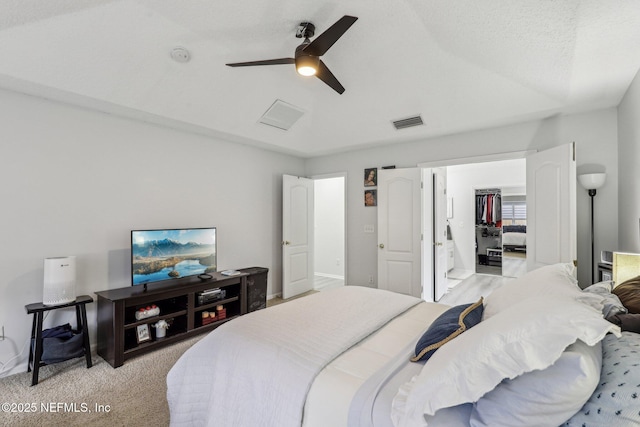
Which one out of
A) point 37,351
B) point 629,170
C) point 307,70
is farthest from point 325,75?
point 37,351

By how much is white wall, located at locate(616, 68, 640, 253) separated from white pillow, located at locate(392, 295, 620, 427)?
2.23 metres

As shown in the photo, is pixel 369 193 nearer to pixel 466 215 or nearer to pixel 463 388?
pixel 466 215

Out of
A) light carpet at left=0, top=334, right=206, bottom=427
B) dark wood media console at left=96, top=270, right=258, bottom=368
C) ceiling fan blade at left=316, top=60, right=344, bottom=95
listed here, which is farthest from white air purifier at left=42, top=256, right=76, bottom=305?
ceiling fan blade at left=316, top=60, right=344, bottom=95

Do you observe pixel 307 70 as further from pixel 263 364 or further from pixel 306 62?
pixel 263 364

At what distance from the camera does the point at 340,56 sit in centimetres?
297

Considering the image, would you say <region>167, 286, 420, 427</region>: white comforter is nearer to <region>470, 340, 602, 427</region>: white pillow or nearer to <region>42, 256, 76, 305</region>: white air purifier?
<region>470, 340, 602, 427</region>: white pillow

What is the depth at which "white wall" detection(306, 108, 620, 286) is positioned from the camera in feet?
10.2

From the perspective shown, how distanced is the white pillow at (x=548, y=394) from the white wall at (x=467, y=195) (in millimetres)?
6402

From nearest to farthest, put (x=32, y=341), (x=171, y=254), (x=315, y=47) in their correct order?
1. (x=315, y=47)
2. (x=32, y=341)
3. (x=171, y=254)

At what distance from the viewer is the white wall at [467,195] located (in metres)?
6.48

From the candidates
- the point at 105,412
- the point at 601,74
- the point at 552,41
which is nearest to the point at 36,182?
the point at 105,412

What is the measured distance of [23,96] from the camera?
2727 millimetres

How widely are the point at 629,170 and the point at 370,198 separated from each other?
2.92 meters

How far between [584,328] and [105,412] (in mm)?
2829
